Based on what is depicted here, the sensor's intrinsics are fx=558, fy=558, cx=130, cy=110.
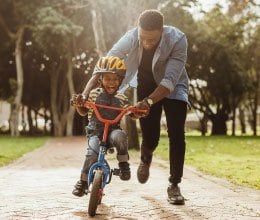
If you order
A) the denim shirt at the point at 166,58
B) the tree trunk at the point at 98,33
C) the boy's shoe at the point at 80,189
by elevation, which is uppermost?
the tree trunk at the point at 98,33

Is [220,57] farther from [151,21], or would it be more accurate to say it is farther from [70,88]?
[151,21]

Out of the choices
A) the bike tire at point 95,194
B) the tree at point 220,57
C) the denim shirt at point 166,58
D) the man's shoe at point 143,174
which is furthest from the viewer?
the tree at point 220,57

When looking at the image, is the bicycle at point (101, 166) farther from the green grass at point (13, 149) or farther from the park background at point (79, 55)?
the park background at point (79, 55)

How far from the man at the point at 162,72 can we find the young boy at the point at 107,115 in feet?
0.51

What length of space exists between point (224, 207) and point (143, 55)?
182 cm

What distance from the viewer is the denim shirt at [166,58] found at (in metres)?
5.75

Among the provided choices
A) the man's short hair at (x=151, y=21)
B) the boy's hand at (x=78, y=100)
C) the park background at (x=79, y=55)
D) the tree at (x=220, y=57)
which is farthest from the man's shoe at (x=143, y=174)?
the tree at (x=220, y=57)

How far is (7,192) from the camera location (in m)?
6.82

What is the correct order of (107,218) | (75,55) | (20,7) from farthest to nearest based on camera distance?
(75,55) → (20,7) → (107,218)

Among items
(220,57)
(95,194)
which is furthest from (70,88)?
(95,194)

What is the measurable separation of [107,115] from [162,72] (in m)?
0.89

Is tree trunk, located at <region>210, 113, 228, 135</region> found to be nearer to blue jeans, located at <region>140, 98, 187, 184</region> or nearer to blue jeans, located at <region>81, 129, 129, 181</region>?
blue jeans, located at <region>140, 98, 187, 184</region>

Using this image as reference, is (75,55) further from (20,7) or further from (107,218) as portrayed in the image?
(107,218)

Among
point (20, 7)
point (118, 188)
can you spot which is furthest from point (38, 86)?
point (118, 188)
